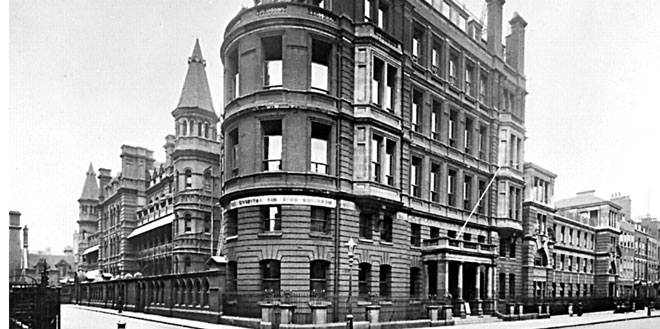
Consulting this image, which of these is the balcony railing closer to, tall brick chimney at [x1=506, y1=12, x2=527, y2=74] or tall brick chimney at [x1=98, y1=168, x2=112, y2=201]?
tall brick chimney at [x1=506, y1=12, x2=527, y2=74]

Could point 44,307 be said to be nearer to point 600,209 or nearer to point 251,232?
point 251,232

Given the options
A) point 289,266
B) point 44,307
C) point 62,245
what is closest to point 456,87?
point 289,266

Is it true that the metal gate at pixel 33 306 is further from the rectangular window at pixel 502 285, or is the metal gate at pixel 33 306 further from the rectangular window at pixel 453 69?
the rectangular window at pixel 502 285

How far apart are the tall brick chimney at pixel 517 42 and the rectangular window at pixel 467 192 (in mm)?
5798

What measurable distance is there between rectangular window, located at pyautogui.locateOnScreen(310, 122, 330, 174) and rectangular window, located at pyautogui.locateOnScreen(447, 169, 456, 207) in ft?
23.5

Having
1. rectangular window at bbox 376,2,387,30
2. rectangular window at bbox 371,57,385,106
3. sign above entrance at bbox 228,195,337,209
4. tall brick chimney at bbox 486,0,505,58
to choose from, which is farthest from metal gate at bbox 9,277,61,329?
rectangular window at bbox 376,2,387,30

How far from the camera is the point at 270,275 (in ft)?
64.1

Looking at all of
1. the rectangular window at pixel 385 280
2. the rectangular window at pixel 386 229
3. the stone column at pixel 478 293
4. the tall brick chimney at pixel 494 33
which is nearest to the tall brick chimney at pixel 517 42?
the tall brick chimney at pixel 494 33

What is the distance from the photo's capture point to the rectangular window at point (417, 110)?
2528cm

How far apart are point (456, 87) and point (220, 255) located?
42.1 feet

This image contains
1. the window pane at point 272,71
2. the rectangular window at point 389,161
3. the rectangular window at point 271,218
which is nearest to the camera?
the rectangular window at point 271,218

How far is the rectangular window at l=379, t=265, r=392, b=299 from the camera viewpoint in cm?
2280

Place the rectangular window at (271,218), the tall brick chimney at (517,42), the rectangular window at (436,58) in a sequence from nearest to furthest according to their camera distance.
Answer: the tall brick chimney at (517,42)
the rectangular window at (271,218)
the rectangular window at (436,58)

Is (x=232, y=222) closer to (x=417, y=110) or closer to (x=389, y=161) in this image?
(x=389, y=161)
